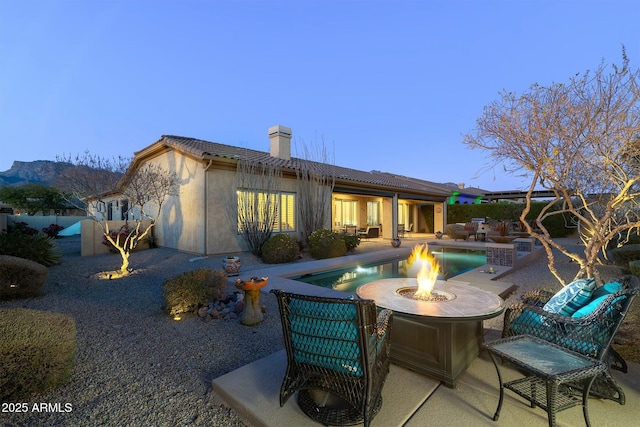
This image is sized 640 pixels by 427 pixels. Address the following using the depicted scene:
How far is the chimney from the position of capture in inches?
559

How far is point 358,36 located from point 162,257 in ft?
46.6

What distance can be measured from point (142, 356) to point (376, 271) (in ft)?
22.9

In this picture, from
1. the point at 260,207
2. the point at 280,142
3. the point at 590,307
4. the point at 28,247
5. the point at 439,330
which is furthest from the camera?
the point at 280,142

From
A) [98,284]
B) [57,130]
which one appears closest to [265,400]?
[98,284]

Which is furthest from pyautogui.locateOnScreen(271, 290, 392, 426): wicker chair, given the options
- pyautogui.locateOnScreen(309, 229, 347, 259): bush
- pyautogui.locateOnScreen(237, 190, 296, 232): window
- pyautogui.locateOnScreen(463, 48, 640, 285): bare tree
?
pyautogui.locateOnScreen(237, 190, 296, 232): window

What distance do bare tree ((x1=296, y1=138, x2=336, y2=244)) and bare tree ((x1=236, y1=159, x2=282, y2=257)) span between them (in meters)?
1.51

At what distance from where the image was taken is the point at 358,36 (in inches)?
603

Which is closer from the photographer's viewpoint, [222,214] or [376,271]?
[376,271]

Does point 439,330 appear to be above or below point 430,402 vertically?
above

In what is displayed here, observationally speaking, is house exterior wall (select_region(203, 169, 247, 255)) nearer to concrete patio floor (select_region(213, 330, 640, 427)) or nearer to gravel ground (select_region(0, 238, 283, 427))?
gravel ground (select_region(0, 238, 283, 427))

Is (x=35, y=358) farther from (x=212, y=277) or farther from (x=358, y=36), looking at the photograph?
(x=358, y=36)

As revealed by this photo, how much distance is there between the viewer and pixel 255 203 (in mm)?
10508

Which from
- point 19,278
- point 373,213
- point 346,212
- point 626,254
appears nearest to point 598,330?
point 626,254

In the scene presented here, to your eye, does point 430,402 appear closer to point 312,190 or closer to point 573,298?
point 573,298
